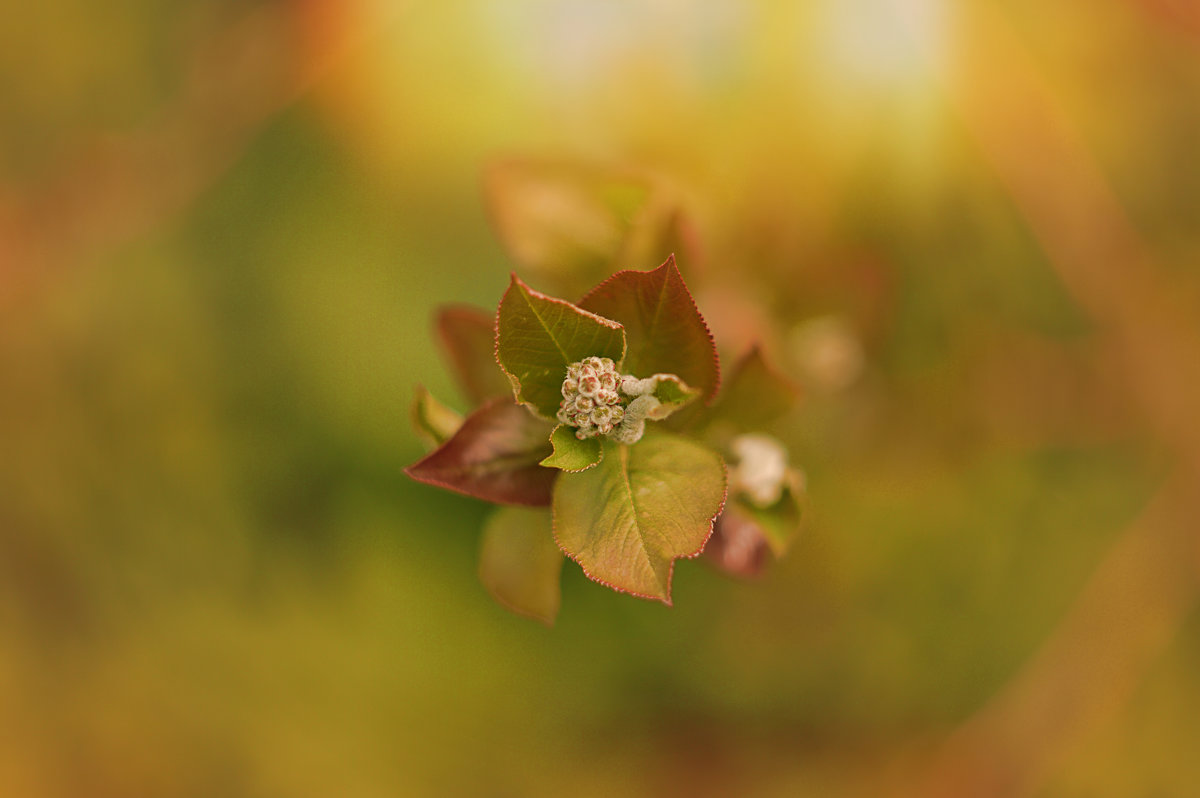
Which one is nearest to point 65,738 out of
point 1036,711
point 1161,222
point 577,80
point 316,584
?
point 316,584

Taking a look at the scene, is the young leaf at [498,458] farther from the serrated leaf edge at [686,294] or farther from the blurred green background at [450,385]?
the blurred green background at [450,385]

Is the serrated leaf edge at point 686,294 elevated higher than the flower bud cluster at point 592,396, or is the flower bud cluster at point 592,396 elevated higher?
the serrated leaf edge at point 686,294

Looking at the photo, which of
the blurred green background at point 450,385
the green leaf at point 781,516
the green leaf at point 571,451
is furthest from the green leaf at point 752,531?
the blurred green background at point 450,385

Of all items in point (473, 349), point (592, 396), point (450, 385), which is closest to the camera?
point (592, 396)

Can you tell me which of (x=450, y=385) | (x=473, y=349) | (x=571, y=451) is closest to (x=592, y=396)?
(x=571, y=451)

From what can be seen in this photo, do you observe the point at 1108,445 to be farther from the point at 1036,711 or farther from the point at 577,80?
the point at 577,80

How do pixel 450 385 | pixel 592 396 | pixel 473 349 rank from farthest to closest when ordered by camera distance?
pixel 450 385 → pixel 473 349 → pixel 592 396

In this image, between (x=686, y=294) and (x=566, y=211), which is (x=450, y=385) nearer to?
(x=566, y=211)
